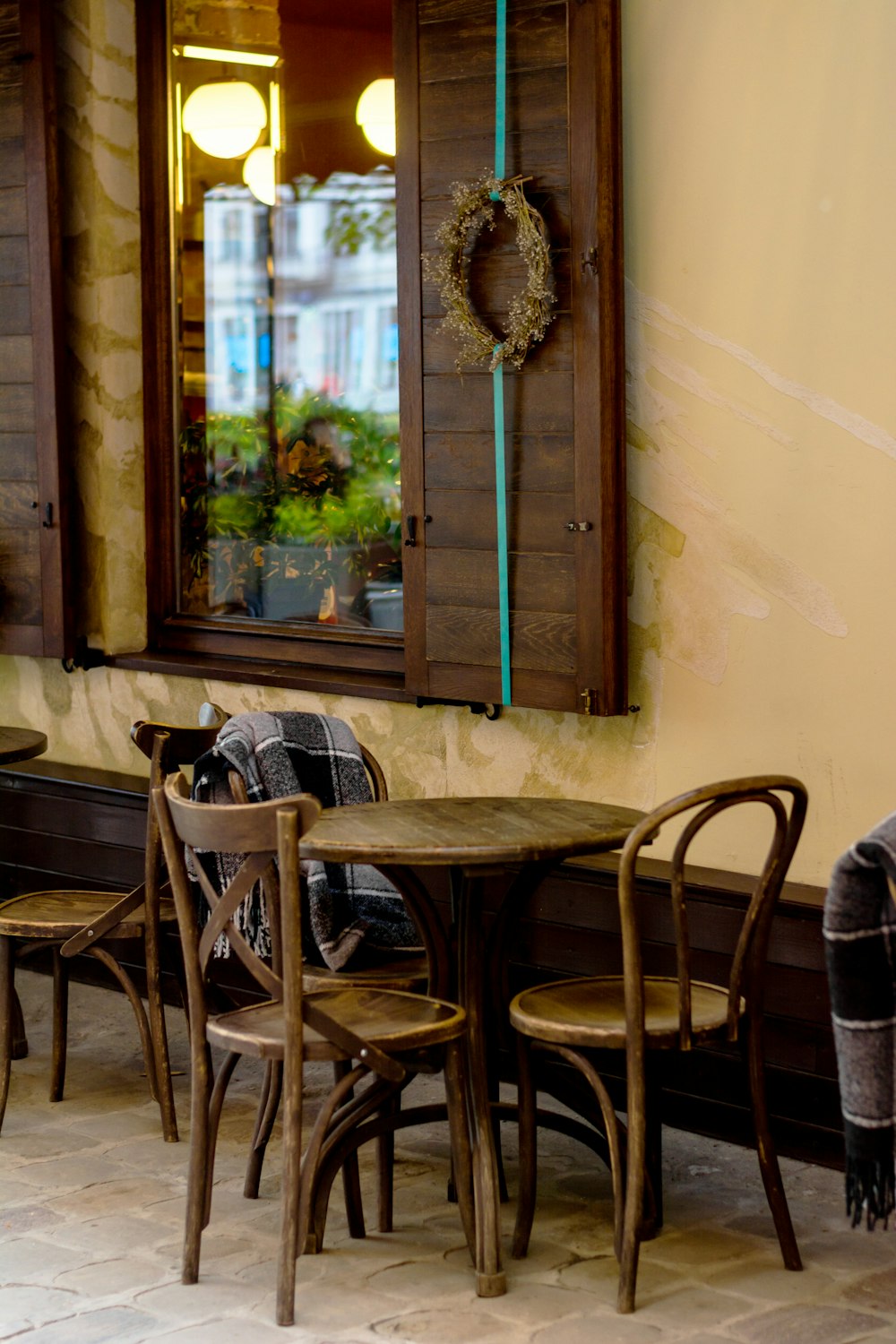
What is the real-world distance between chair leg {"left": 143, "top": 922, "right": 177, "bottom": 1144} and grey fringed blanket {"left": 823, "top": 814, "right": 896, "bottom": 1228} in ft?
5.81

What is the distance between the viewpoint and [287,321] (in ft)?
16.0

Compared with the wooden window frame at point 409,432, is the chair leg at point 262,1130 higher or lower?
lower

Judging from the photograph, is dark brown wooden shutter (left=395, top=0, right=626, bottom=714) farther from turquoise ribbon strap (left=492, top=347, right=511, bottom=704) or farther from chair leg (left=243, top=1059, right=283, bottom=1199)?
chair leg (left=243, top=1059, right=283, bottom=1199)

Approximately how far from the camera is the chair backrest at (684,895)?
8.71ft

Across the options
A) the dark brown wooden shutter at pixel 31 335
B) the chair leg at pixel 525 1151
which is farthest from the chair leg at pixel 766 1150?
the dark brown wooden shutter at pixel 31 335

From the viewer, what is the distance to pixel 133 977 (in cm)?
485

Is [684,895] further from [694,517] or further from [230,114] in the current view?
[230,114]

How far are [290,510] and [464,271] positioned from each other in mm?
1248

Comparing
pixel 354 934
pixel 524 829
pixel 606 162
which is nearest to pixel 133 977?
pixel 354 934

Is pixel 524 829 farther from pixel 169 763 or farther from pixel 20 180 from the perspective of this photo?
pixel 20 180

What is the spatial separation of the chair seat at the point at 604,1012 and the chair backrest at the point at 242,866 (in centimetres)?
44

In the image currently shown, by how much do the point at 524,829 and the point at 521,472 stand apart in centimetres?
114

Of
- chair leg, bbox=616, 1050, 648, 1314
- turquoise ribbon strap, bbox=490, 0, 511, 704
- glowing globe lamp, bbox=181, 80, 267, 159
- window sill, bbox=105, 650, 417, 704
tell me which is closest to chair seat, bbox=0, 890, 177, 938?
window sill, bbox=105, 650, 417, 704

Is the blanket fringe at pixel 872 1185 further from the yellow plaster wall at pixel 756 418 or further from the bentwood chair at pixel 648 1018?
the yellow plaster wall at pixel 756 418
